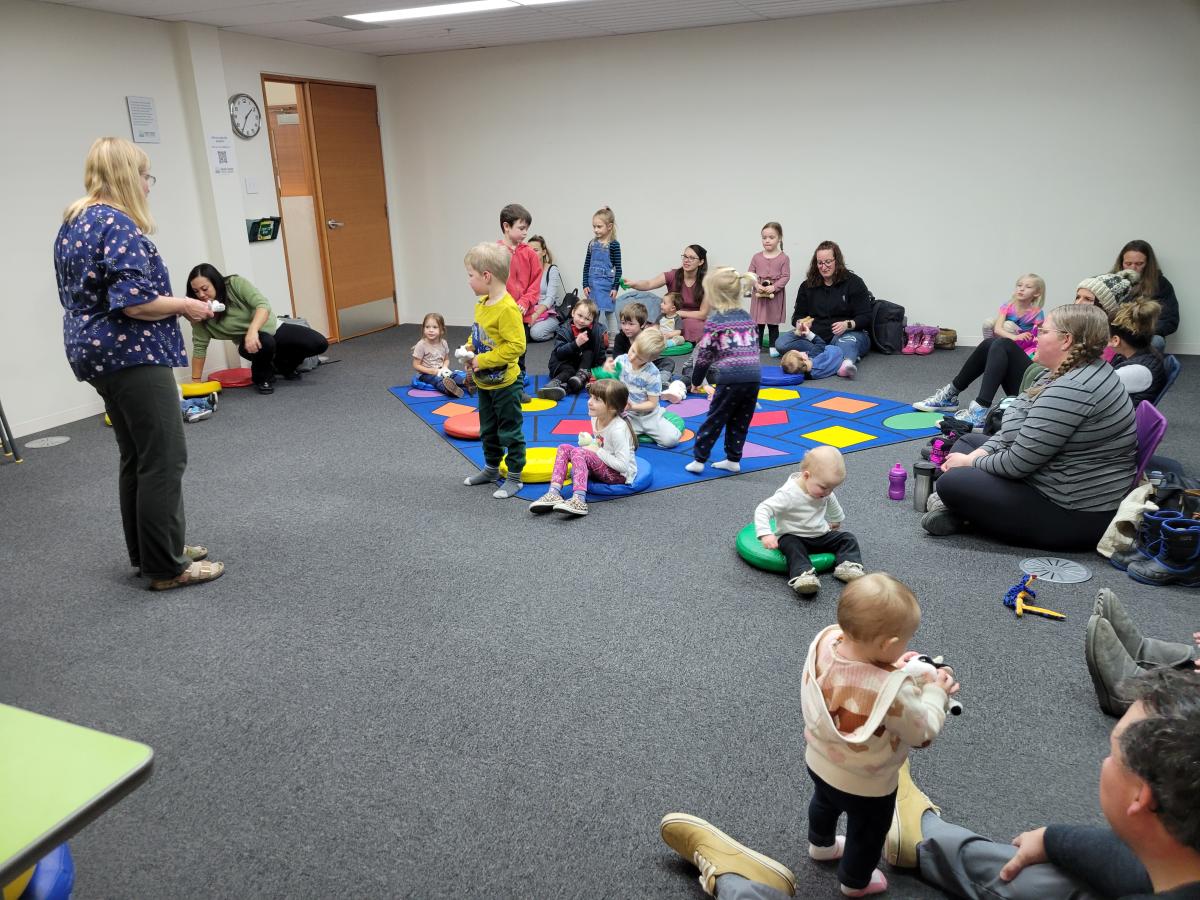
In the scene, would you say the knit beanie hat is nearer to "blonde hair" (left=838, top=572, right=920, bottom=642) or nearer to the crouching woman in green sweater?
"blonde hair" (left=838, top=572, right=920, bottom=642)

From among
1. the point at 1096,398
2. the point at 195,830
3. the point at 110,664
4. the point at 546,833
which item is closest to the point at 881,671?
the point at 546,833

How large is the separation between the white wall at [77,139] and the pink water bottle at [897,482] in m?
5.53

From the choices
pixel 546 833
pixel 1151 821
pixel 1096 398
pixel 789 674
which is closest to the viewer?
pixel 1151 821

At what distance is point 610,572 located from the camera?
141 inches

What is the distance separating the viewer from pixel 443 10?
21.3 ft

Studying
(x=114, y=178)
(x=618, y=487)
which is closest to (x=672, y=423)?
(x=618, y=487)

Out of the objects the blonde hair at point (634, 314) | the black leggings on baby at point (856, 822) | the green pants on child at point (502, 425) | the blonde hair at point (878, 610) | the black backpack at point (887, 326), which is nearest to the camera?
the blonde hair at point (878, 610)

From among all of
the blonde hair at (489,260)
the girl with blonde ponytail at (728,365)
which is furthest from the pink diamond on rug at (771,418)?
the blonde hair at (489,260)

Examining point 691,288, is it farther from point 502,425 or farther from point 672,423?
point 502,425

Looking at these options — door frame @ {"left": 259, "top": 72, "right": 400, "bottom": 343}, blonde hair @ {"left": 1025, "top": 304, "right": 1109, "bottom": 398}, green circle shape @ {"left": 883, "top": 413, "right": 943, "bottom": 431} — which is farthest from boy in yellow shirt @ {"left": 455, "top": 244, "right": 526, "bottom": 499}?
door frame @ {"left": 259, "top": 72, "right": 400, "bottom": 343}

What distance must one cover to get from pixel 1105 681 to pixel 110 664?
3.20 meters

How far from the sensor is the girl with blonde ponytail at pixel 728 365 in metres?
4.45

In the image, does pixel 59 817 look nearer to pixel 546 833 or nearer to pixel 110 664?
pixel 546 833

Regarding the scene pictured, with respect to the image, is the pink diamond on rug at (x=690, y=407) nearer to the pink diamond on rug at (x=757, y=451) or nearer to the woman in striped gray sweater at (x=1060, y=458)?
the pink diamond on rug at (x=757, y=451)
